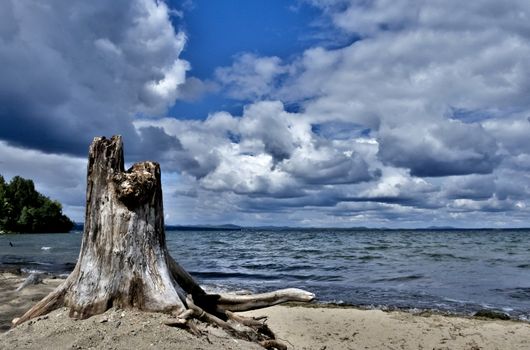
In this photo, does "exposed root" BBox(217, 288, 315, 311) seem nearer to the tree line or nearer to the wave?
the wave

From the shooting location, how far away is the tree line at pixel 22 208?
110 metres

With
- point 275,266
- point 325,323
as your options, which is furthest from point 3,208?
point 325,323

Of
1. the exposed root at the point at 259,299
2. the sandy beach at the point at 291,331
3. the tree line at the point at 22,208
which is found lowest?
the sandy beach at the point at 291,331

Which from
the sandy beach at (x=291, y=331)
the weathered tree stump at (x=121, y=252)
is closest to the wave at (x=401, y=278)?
the sandy beach at (x=291, y=331)

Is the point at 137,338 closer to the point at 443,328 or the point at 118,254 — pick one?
the point at 118,254

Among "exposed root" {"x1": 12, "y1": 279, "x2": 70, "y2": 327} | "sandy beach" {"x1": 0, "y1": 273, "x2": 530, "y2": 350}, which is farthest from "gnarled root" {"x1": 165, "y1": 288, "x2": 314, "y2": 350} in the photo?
"exposed root" {"x1": 12, "y1": 279, "x2": 70, "y2": 327}

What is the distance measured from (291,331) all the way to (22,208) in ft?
384

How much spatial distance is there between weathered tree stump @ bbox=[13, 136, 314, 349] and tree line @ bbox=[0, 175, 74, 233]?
116600 mm

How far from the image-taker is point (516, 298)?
16.1 meters

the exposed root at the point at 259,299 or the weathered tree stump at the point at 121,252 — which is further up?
the weathered tree stump at the point at 121,252

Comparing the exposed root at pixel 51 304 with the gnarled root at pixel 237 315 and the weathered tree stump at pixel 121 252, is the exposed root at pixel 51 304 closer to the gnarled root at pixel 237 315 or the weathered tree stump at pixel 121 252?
the weathered tree stump at pixel 121 252

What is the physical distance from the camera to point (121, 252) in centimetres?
620

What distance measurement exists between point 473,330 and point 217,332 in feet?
24.4

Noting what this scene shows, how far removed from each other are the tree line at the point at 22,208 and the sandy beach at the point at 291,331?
107 metres
